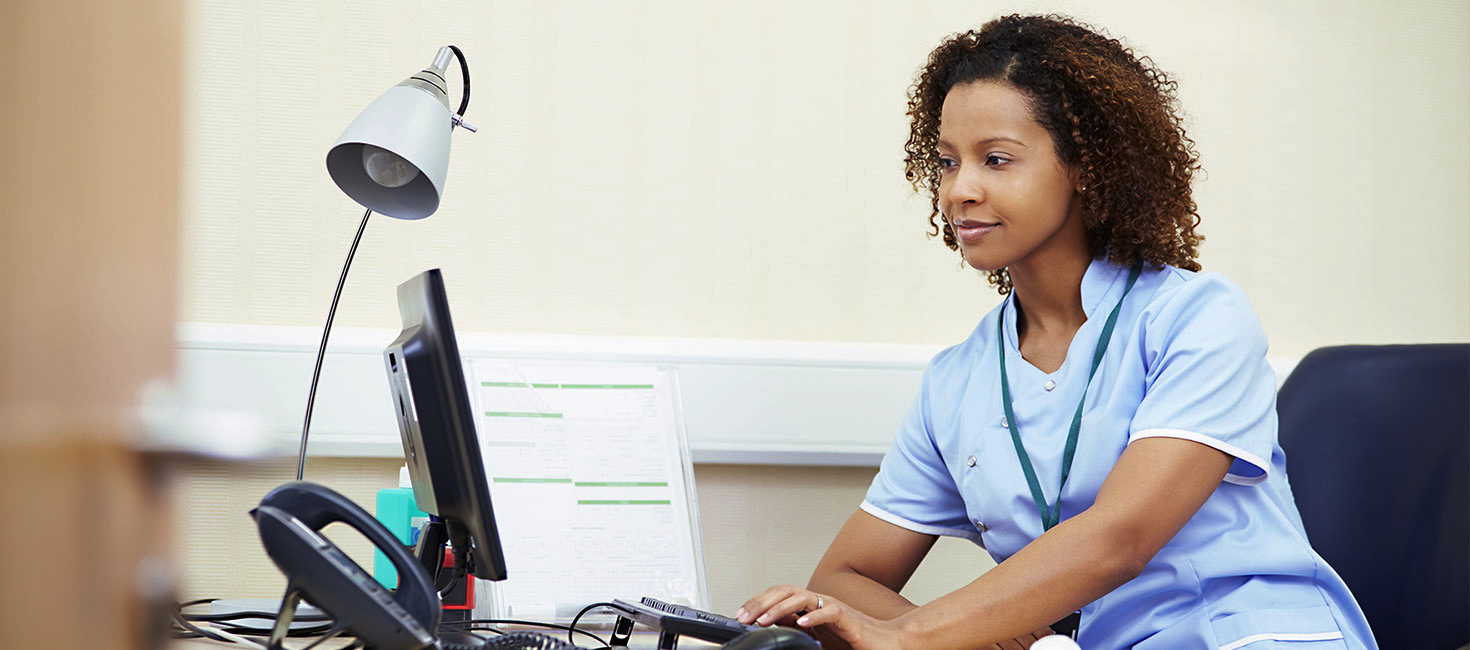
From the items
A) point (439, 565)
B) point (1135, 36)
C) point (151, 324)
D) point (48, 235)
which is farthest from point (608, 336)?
point (48, 235)

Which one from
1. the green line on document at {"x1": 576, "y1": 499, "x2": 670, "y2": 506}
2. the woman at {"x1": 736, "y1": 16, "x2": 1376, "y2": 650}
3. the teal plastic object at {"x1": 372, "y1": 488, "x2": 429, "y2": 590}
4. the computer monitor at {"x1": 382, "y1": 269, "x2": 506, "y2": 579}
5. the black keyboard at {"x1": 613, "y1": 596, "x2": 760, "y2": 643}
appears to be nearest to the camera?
the computer monitor at {"x1": 382, "y1": 269, "x2": 506, "y2": 579}

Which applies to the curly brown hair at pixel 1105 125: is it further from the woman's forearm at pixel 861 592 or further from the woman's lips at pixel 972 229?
the woman's forearm at pixel 861 592

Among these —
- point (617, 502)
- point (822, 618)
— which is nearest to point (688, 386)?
point (617, 502)

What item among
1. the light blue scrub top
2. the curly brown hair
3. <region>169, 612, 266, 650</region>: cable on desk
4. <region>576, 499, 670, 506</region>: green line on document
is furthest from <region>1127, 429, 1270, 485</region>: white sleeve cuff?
<region>169, 612, 266, 650</region>: cable on desk

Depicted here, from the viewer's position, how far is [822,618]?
0.98 m

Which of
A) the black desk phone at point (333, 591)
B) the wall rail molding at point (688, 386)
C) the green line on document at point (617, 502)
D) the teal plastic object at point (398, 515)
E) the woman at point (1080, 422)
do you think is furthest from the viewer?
the wall rail molding at point (688, 386)

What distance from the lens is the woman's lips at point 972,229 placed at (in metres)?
1.23

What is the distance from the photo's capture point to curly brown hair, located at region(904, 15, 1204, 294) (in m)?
1.20

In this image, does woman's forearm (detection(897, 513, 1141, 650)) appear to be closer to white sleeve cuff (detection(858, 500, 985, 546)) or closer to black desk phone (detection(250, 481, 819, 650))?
white sleeve cuff (detection(858, 500, 985, 546))

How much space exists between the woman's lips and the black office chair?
55cm

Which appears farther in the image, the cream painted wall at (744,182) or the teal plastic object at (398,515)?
the cream painted wall at (744,182)

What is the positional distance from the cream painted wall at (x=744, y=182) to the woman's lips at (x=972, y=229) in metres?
0.46

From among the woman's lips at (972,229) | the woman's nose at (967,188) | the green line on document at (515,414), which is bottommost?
the green line on document at (515,414)

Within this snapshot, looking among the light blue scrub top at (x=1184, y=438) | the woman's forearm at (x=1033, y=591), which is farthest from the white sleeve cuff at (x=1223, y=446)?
the woman's forearm at (x=1033, y=591)
